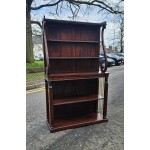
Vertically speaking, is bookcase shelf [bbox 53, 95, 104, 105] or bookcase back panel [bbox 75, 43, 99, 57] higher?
bookcase back panel [bbox 75, 43, 99, 57]

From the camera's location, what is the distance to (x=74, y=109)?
2.34 metres

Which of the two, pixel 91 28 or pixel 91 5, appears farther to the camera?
pixel 91 5

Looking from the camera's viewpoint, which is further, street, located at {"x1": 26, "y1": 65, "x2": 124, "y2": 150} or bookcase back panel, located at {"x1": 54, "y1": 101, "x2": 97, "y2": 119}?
bookcase back panel, located at {"x1": 54, "y1": 101, "x2": 97, "y2": 119}

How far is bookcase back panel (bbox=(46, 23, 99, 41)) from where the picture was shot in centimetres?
200

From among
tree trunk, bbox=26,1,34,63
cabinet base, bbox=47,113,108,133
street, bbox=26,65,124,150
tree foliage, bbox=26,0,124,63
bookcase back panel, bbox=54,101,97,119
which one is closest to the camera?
street, bbox=26,65,124,150

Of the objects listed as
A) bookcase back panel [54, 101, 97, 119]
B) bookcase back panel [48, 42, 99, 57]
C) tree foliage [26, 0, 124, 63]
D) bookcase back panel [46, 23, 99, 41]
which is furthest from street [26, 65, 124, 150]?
tree foliage [26, 0, 124, 63]

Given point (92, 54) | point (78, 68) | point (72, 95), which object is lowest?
point (72, 95)

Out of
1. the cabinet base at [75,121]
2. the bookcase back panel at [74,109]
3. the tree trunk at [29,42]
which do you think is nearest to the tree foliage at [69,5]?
the tree trunk at [29,42]

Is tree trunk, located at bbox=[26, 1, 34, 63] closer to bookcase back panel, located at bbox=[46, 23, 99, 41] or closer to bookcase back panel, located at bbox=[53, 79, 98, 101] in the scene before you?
bookcase back panel, located at bbox=[46, 23, 99, 41]

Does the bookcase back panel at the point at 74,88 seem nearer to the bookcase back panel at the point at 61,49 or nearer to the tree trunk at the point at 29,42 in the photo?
the bookcase back panel at the point at 61,49

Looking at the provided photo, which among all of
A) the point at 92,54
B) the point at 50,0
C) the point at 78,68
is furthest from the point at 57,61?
the point at 50,0

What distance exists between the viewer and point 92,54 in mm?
2285
